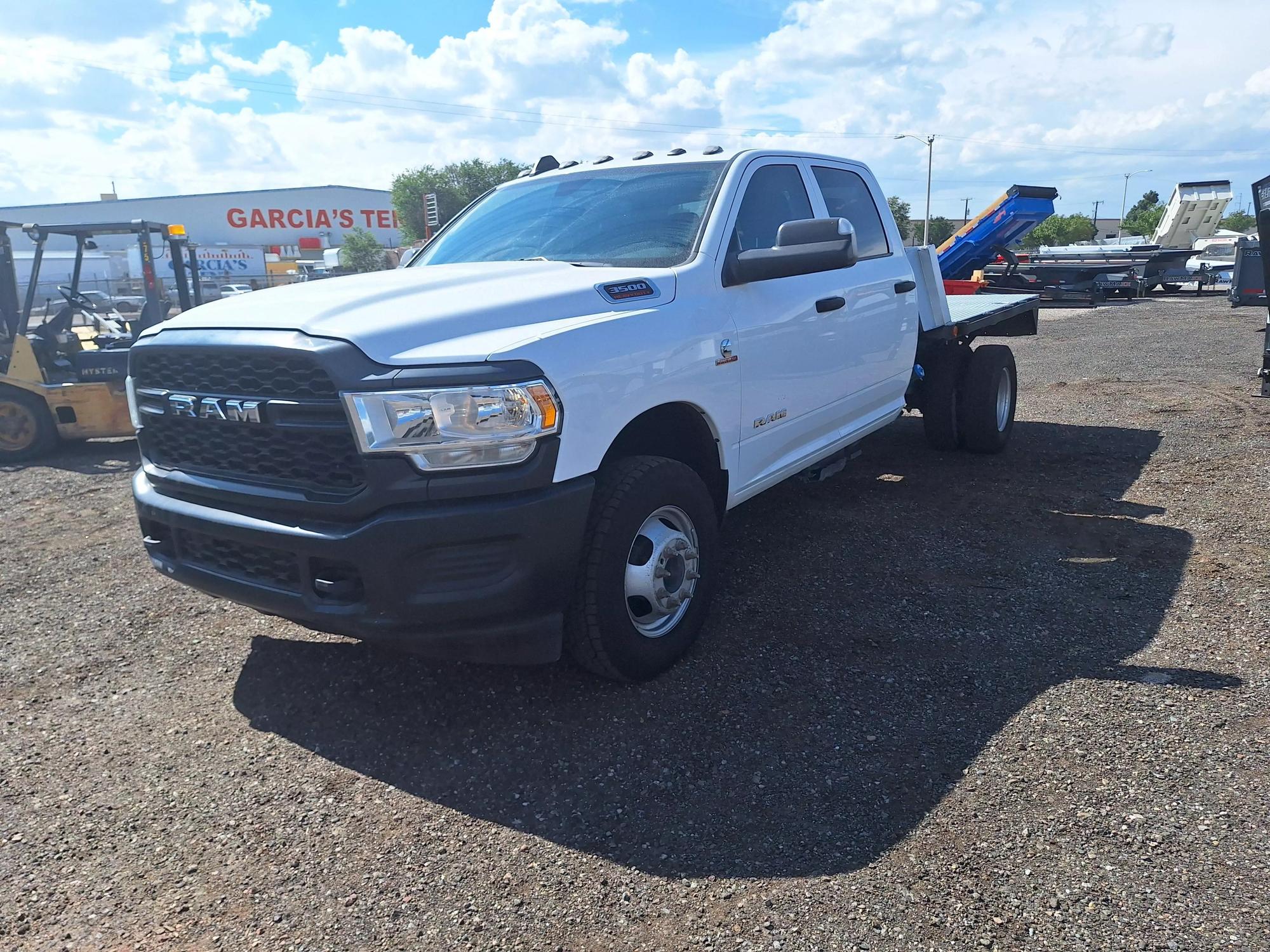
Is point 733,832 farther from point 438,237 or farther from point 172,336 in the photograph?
point 438,237

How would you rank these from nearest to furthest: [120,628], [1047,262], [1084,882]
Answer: [1084,882], [120,628], [1047,262]

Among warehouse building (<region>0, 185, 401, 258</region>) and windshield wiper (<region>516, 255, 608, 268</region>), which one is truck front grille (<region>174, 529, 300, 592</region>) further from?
warehouse building (<region>0, 185, 401, 258</region>)

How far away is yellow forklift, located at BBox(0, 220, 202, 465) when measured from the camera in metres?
8.94

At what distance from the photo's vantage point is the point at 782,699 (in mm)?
3387

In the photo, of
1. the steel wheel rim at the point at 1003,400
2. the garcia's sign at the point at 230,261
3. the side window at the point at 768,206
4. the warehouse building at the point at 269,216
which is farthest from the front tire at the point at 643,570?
the warehouse building at the point at 269,216

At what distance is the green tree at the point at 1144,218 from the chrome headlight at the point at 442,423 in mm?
72148

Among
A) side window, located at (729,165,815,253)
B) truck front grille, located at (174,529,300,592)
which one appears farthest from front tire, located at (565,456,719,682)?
side window, located at (729,165,815,253)

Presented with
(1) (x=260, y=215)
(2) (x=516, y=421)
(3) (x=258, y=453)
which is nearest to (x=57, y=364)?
(3) (x=258, y=453)

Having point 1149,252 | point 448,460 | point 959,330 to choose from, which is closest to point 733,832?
point 448,460

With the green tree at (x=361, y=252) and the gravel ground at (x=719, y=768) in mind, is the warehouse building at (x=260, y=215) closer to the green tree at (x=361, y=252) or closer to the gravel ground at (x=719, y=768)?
the green tree at (x=361, y=252)

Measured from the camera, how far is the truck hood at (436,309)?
112 inches

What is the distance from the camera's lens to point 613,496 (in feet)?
10.3

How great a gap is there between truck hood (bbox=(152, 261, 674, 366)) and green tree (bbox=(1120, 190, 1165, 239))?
2811 inches

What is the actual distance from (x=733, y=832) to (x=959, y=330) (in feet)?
15.5
